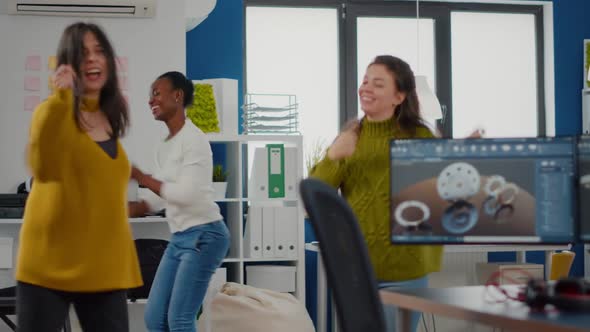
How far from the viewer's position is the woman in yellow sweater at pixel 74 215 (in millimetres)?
2234

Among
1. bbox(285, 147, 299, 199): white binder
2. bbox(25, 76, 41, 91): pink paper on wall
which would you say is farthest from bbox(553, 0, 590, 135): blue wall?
bbox(25, 76, 41, 91): pink paper on wall

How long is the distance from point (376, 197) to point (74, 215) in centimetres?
91

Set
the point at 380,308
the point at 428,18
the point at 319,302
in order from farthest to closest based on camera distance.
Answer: the point at 428,18 < the point at 319,302 < the point at 380,308

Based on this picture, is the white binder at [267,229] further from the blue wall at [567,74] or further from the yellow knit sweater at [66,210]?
the yellow knit sweater at [66,210]

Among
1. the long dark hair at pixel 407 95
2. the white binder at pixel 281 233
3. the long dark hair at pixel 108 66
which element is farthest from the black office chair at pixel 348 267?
the white binder at pixel 281 233

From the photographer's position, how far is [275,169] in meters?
5.60

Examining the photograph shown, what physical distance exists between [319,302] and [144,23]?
1939 mm

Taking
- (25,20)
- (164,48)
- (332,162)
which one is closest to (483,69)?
(164,48)

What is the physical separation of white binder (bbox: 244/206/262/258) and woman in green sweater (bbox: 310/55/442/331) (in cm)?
264

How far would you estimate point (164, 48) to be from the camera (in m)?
5.43

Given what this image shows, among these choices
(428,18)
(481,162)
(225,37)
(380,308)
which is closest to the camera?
(380,308)

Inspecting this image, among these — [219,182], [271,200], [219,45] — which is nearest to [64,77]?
[219,182]

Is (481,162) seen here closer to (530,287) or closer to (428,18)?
(530,287)

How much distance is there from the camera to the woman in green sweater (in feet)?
8.87
